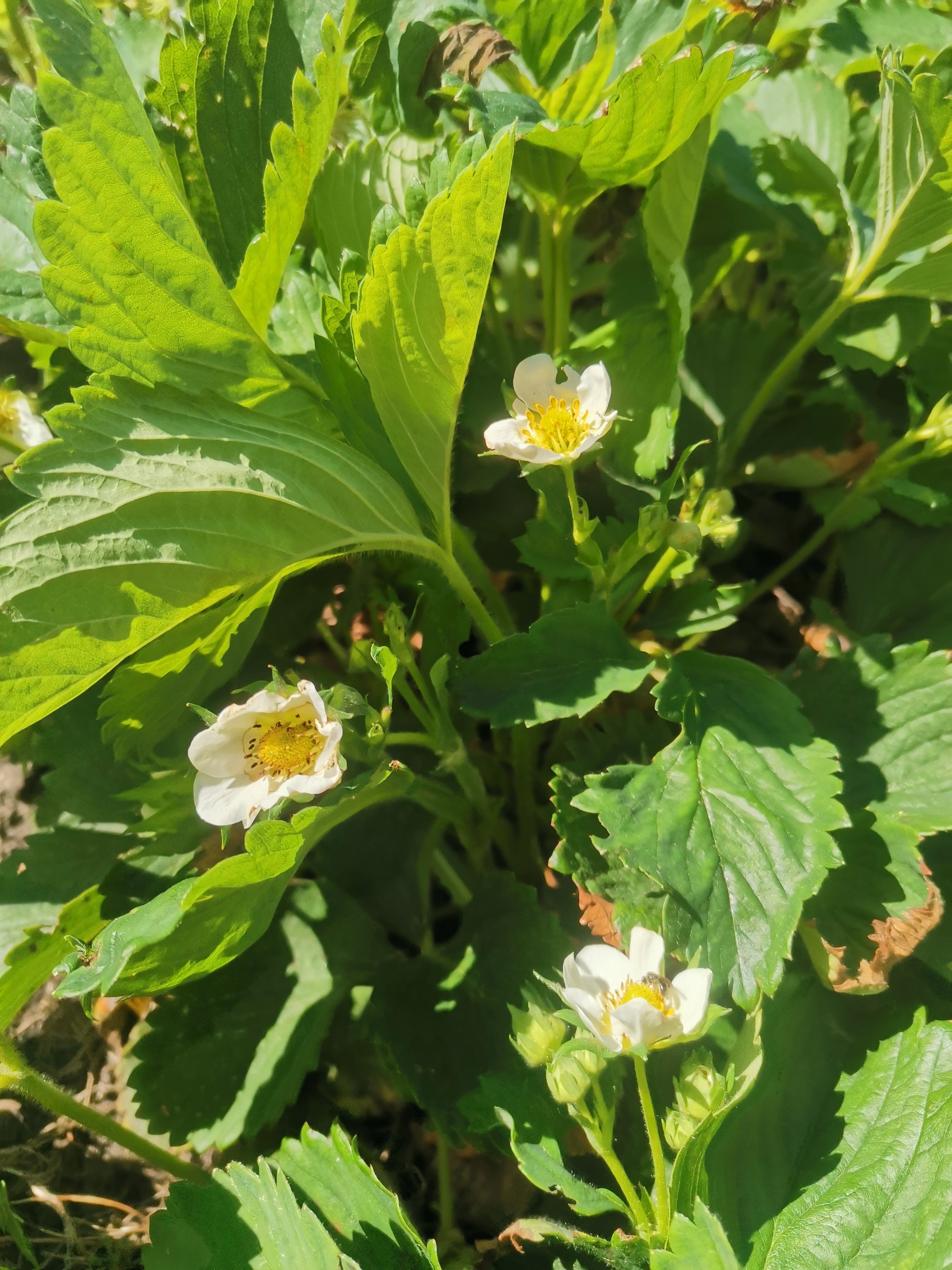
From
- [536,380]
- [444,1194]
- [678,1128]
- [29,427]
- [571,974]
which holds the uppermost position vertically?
[29,427]

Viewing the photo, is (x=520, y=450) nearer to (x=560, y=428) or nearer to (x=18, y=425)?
(x=560, y=428)

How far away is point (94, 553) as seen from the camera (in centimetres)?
88

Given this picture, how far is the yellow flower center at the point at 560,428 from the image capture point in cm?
104

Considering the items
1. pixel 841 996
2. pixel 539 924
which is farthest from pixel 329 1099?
pixel 841 996

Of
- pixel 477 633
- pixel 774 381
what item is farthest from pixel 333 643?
pixel 774 381

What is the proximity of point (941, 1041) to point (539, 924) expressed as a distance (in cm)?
44

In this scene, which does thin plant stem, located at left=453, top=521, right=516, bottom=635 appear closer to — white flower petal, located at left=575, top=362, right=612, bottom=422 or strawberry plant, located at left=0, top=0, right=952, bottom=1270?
strawberry plant, located at left=0, top=0, right=952, bottom=1270

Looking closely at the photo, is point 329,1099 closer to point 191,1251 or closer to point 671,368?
point 191,1251

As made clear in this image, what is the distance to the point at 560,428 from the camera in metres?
1.05

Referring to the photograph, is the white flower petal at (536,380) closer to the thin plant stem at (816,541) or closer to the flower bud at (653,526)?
the flower bud at (653,526)

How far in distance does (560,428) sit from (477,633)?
37 cm

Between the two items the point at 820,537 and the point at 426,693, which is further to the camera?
the point at 820,537

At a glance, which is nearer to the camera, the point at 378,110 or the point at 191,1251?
the point at 191,1251

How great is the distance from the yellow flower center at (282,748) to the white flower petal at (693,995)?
0.40 metres
